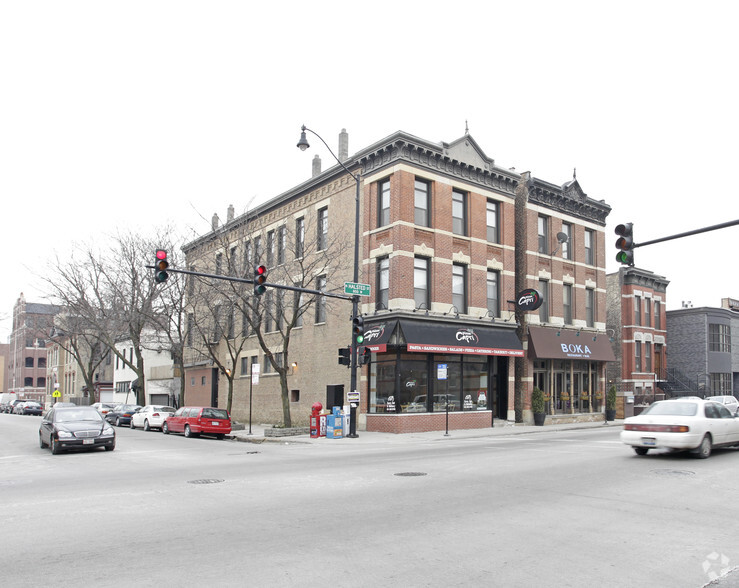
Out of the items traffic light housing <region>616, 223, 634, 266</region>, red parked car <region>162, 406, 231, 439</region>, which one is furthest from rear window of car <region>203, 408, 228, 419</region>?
traffic light housing <region>616, 223, 634, 266</region>

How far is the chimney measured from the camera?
3228 centimetres

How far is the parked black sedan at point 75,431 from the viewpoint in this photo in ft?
63.2

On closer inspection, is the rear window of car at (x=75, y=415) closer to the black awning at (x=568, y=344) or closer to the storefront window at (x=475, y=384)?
the storefront window at (x=475, y=384)

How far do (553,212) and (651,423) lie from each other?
21168mm

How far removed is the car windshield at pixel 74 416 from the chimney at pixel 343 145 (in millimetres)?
17273

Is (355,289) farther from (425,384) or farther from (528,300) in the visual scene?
(528,300)

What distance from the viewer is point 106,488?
461 inches

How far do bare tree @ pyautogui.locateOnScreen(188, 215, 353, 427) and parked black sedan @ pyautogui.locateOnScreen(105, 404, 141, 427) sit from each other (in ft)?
23.6

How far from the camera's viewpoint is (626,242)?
567 inches

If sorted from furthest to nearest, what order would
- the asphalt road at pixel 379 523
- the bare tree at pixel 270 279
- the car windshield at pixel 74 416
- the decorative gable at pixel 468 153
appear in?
the decorative gable at pixel 468 153 → the bare tree at pixel 270 279 → the car windshield at pixel 74 416 → the asphalt road at pixel 379 523

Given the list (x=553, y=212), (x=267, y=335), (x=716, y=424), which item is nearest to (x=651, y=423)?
(x=716, y=424)

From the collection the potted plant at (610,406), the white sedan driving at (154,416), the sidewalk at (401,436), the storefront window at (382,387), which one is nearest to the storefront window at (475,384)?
the sidewalk at (401,436)

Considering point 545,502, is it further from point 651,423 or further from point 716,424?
point 716,424

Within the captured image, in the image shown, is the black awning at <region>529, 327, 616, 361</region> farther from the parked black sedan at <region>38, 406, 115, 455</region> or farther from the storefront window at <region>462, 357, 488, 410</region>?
the parked black sedan at <region>38, 406, 115, 455</region>
